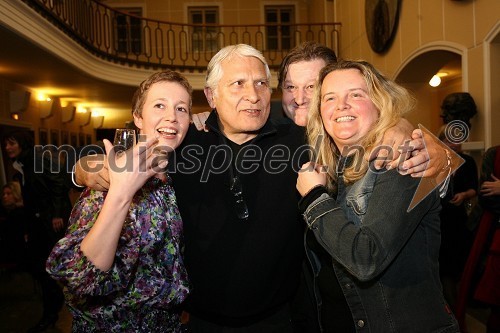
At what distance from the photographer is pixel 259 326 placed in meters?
1.69

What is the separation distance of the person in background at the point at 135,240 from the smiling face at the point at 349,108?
0.59 meters

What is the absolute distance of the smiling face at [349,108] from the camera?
1461mm

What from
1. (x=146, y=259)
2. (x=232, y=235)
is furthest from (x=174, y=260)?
(x=232, y=235)

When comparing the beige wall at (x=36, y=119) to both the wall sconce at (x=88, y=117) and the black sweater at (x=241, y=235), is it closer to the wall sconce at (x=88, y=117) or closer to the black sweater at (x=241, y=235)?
the wall sconce at (x=88, y=117)

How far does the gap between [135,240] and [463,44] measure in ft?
12.5

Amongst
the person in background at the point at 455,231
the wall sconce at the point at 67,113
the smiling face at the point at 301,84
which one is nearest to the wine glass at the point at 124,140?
the smiling face at the point at 301,84

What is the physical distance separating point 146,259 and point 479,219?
252cm

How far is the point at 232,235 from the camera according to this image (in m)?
1.69

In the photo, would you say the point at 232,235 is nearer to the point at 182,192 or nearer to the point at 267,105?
the point at 182,192

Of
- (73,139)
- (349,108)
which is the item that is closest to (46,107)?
(73,139)

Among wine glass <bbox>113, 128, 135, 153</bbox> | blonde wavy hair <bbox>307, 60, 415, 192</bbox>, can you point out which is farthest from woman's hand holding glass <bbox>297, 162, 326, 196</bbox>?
wine glass <bbox>113, 128, 135, 153</bbox>

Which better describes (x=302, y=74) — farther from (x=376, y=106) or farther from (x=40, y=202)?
(x=40, y=202)

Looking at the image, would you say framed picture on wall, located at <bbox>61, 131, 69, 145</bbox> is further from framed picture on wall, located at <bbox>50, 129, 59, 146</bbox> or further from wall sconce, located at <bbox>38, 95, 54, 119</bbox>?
wall sconce, located at <bbox>38, 95, 54, 119</bbox>

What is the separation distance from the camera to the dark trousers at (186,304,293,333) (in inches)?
66.1
